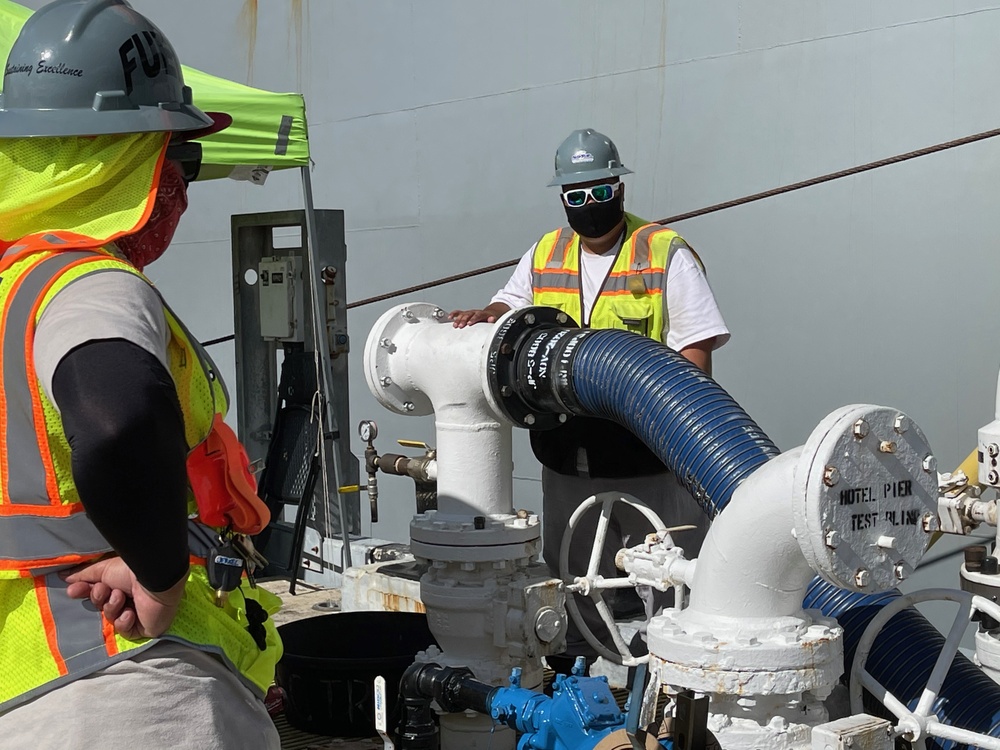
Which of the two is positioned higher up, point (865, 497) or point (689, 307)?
point (689, 307)

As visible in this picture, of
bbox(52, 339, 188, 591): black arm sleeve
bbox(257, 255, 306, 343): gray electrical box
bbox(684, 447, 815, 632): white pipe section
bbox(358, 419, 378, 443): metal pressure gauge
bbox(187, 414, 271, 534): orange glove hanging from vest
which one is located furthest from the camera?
bbox(257, 255, 306, 343): gray electrical box

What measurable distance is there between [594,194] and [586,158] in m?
0.14

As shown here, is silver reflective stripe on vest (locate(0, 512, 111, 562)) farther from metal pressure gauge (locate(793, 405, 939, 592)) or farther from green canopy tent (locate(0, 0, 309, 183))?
green canopy tent (locate(0, 0, 309, 183))

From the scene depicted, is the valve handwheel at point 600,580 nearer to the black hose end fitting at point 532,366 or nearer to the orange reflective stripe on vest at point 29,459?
the black hose end fitting at point 532,366

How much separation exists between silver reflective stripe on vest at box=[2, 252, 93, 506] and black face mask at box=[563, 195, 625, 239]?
2269 millimetres

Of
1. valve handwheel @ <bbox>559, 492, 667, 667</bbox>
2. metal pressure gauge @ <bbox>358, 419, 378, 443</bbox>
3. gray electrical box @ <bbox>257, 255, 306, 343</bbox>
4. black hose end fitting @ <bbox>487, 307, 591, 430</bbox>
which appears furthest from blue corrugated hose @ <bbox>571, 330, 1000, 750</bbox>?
gray electrical box @ <bbox>257, 255, 306, 343</bbox>

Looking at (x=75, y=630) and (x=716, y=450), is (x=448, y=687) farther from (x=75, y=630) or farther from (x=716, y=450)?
(x=75, y=630)

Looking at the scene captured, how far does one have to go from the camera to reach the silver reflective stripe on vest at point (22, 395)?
1.54 m

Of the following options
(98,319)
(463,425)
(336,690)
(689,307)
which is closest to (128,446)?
(98,319)

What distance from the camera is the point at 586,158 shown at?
3727mm

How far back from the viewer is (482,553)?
10.3 ft

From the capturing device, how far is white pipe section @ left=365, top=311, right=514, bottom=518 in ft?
10.4

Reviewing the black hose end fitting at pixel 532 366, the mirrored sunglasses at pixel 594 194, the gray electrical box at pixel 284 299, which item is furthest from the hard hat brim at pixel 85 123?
the gray electrical box at pixel 284 299

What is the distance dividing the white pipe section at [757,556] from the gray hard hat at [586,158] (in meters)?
1.85
